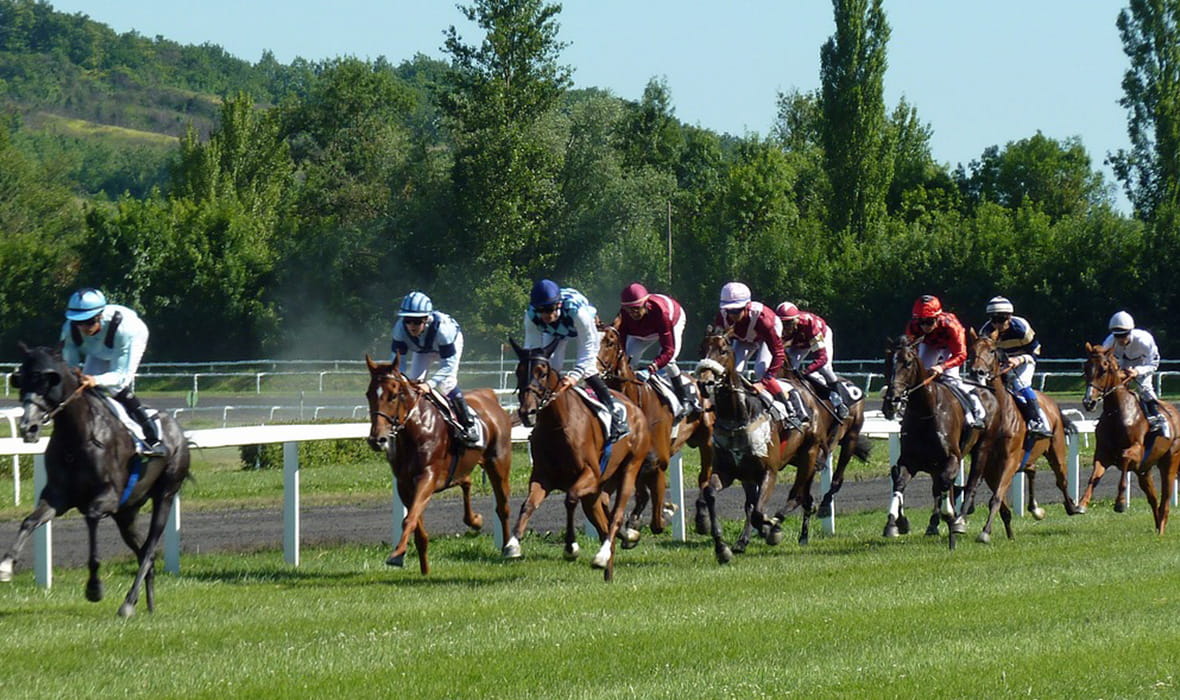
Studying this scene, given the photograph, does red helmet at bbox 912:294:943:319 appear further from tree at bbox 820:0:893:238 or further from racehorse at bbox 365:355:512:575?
tree at bbox 820:0:893:238

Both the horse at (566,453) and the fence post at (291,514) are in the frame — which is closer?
the horse at (566,453)

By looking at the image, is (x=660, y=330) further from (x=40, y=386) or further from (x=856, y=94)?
(x=856, y=94)

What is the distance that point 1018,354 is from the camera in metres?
16.8

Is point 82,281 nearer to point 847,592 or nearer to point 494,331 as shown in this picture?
point 494,331

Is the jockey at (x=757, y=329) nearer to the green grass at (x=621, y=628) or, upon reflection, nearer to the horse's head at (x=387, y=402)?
the green grass at (x=621, y=628)

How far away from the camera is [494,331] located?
55250mm

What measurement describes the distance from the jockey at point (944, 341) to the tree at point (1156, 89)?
1454 inches

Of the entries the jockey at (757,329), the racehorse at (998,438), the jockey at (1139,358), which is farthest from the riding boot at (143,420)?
the jockey at (1139,358)

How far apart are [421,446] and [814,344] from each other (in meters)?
5.36

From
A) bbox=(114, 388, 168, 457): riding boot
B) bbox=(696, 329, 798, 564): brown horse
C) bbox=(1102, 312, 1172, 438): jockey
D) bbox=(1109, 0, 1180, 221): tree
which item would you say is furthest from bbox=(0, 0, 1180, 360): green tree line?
bbox=(114, 388, 168, 457): riding boot

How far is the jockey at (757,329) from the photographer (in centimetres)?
1476

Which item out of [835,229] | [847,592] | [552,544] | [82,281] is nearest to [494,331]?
[835,229]

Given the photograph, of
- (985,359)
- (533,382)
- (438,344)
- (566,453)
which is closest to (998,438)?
(985,359)

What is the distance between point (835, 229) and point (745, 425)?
44.4 meters
